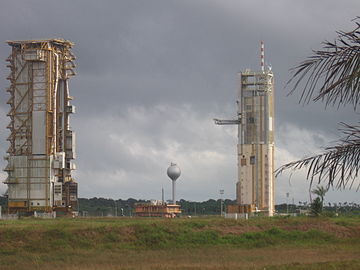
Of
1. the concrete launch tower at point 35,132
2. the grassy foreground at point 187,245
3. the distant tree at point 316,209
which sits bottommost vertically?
the grassy foreground at point 187,245

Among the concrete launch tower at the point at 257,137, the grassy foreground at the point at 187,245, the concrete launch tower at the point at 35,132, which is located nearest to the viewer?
the grassy foreground at the point at 187,245

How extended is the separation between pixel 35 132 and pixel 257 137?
36.3 meters

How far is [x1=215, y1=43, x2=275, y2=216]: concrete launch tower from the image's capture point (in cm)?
11562

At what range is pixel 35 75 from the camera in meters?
102

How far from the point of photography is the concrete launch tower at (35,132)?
333 ft

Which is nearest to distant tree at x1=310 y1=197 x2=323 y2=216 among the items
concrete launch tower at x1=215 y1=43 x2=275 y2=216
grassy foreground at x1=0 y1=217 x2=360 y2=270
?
grassy foreground at x1=0 y1=217 x2=360 y2=270

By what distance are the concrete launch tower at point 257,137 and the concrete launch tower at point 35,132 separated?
30.3 m

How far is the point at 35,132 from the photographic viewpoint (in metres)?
102

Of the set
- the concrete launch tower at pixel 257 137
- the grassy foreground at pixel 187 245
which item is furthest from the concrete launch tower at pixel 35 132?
the grassy foreground at pixel 187 245

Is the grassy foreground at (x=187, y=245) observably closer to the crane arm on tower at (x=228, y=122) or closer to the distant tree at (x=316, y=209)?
the distant tree at (x=316, y=209)

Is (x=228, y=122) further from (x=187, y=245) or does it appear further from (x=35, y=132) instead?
(x=187, y=245)

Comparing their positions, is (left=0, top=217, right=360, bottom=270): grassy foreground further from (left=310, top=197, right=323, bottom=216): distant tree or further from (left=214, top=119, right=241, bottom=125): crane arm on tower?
(left=214, top=119, right=241, bottom=125): crane arm on tower

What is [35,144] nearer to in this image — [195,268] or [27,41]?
[27,41]

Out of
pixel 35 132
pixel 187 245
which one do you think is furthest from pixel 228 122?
pixel 187 245
